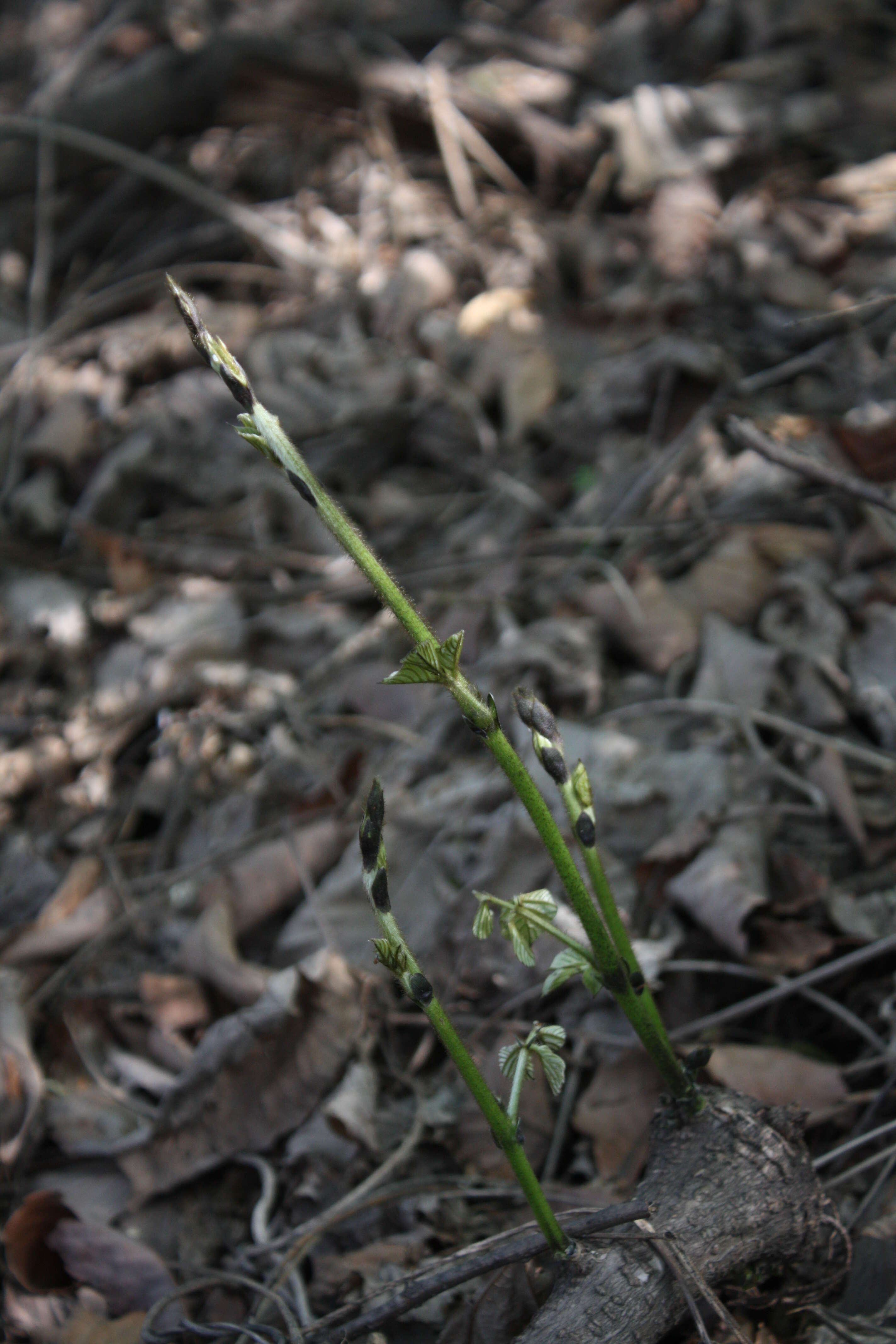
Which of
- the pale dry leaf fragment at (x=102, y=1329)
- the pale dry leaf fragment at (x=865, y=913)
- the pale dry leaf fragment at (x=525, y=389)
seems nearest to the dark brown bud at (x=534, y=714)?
the pale dry leaf fragment at (x=865, y=913)

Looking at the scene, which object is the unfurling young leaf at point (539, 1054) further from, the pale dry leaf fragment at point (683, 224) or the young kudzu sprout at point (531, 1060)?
the pale dry leaf fragment at point (683, 224)

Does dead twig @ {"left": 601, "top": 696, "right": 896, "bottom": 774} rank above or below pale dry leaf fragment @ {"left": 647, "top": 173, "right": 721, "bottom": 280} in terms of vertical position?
below

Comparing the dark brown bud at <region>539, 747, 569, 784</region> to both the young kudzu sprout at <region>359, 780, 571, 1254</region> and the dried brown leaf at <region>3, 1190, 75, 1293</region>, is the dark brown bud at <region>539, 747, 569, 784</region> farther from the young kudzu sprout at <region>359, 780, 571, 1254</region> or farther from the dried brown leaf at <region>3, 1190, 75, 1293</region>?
the dried brown leaf at <region>3, 1190, 75, 1293</region>

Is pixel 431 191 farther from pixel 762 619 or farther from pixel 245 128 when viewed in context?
pixel 762 619

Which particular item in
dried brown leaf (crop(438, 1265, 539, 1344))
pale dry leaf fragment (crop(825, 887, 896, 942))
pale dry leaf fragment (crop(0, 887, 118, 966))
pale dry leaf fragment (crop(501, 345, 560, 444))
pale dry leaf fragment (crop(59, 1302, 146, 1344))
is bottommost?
pale dry leaf fragment (crop(0, 887, 118, 966))

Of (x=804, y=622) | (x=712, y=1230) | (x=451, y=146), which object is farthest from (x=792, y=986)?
(x=451, y=146)

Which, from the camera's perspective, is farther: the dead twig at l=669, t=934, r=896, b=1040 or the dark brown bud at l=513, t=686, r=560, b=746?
A: the dead twig at l=669, t=934, r=896, b=1040

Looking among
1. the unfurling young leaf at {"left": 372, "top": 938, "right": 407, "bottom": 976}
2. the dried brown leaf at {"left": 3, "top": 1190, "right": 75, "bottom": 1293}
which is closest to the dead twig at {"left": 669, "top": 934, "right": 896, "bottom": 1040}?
the unfurling young leaf at {"left": 372, "top": 938, "right": 407, "bottom": 976}
